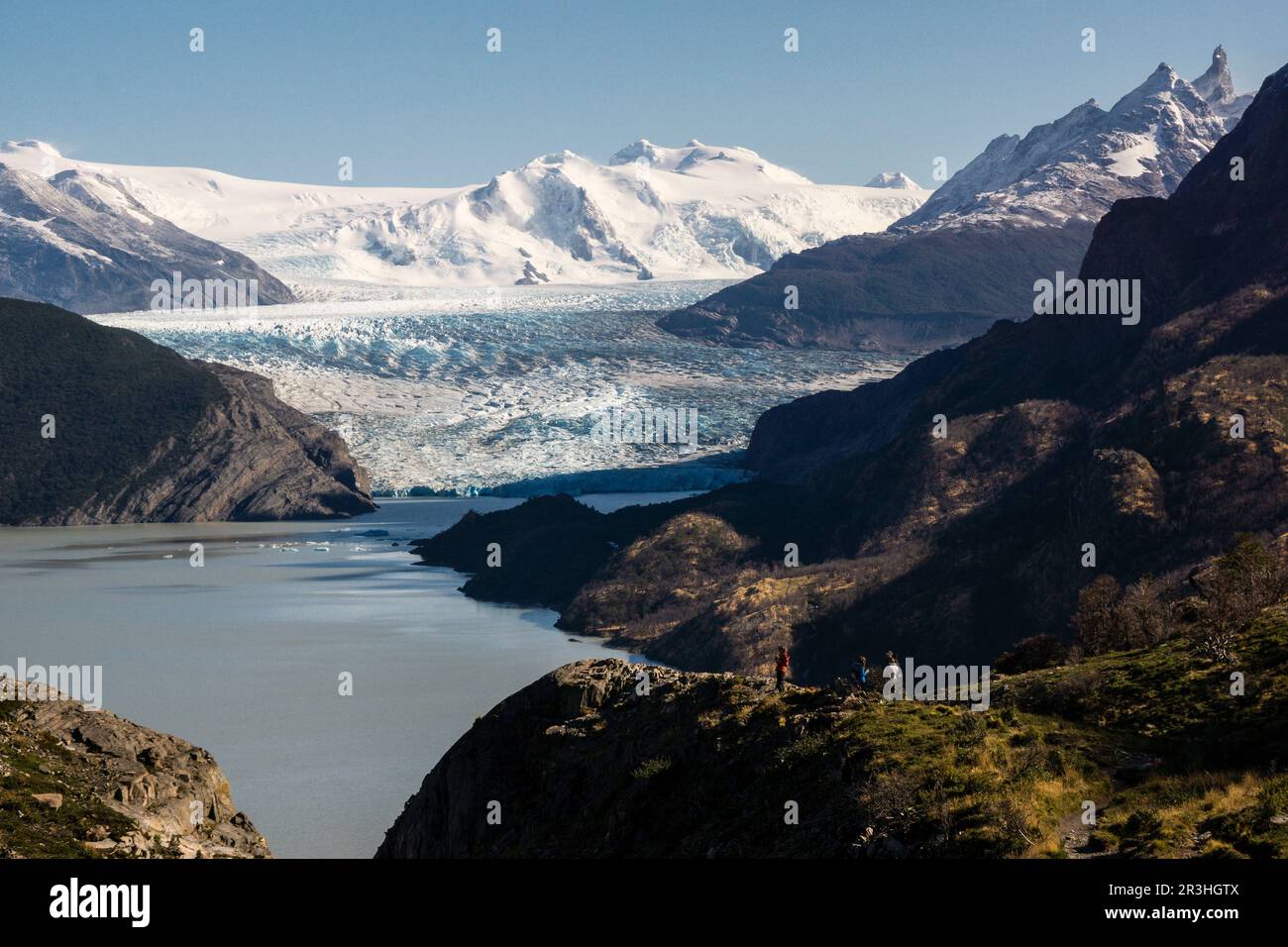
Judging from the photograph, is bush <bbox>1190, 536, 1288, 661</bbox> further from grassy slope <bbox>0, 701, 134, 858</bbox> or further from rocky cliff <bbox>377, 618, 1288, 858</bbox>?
grassy slope <bbox>0, 701, 134, 858</bbox>

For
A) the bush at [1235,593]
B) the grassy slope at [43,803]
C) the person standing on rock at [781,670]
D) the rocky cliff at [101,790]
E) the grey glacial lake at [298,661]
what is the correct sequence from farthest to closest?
the grey glacial lake at [298,661], the bush at [1235,593], the person standing on rock at [781,670], the rocky cliff at [101,790], the grassy slope at [43,803]

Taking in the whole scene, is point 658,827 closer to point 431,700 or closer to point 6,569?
point 431,700

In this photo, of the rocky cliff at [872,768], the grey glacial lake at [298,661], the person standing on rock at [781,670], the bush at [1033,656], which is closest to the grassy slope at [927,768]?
the rocky cliff at [872,768]

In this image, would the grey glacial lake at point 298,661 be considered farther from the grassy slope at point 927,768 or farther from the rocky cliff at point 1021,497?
the grassy slope at point 927,768

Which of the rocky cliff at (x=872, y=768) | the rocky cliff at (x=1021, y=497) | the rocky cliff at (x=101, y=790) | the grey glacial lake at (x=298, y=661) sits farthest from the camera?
the rocky cliff at (x=1021, y=497)

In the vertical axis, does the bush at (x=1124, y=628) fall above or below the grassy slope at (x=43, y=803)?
above

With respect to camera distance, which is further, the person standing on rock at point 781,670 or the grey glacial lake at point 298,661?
the grey glacial lake at point 298,661

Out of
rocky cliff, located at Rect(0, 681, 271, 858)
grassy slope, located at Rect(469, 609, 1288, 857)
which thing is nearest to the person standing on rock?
grassy slope, located at Rect(469, 609, 1288, 857)

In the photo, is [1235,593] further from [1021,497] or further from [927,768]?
[1021,497]
